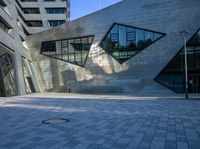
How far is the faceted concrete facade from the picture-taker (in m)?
35.9

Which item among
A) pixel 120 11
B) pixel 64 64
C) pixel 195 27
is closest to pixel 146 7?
pixel 120 11

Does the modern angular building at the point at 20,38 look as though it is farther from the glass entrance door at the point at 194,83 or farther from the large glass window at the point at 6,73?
the glass entrance door at the point at 194,83

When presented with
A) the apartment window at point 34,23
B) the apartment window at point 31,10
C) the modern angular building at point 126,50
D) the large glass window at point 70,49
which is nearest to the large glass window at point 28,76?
the modern angular building at point 126,50

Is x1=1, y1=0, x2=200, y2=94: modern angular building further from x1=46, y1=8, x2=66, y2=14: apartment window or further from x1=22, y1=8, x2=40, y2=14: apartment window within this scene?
x1=22, y1=8, x2=40, y2=14: apartment window

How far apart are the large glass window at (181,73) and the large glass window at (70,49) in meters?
Answer: 12.1

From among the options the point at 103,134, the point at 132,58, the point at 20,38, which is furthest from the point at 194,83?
the point at 103,134

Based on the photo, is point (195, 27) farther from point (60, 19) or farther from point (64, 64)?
point (60, 19)

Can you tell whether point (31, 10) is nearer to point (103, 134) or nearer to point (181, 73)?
point (181, 73)

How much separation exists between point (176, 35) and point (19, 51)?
21.7m

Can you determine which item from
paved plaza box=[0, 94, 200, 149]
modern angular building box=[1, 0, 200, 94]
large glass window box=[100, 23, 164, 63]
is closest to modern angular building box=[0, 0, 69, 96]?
modern angular building box=[1, 0, 200, 94]

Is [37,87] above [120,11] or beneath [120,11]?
beneath

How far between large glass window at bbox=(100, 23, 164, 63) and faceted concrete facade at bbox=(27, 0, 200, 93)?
0.63 meters

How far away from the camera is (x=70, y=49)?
43.3m

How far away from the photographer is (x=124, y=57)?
39188 millimetres
